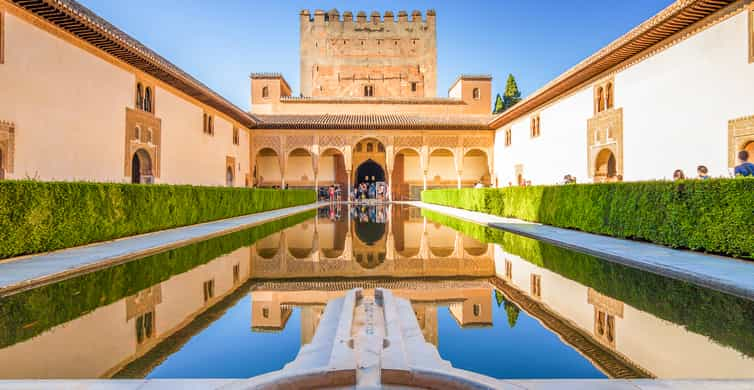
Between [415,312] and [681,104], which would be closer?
[415,312]

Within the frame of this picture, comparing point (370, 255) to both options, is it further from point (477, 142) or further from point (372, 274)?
point (477, 142)

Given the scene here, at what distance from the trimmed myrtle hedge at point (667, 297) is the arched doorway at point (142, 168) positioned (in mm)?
11818

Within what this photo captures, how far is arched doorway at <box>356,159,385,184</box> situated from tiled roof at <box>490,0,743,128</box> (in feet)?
47.8

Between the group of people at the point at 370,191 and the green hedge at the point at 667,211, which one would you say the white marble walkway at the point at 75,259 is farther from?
the group of people at the point at 370,191

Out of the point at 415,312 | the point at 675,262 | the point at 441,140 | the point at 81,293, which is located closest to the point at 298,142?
the point at 441,140

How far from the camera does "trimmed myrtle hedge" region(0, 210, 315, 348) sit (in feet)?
9.93

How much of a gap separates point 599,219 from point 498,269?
3968mm

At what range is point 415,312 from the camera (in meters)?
3.37

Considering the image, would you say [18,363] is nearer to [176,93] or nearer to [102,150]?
[102,150]

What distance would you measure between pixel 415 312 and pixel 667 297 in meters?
2.15

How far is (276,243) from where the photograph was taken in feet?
24.8

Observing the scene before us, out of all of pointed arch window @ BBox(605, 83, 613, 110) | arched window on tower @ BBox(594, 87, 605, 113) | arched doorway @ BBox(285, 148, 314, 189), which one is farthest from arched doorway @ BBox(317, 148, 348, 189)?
pointed arch window @ BBox(605, 83, 613, 110)

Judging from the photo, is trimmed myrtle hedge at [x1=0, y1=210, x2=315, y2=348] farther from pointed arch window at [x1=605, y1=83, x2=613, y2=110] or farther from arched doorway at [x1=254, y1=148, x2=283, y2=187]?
arched doorway at [x1=254, y1=148, x2=283, y2=187]

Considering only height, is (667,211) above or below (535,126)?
below
